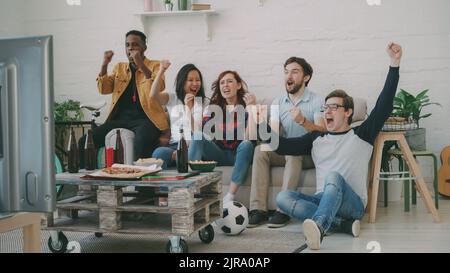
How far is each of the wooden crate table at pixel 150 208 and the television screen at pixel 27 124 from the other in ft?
5.95

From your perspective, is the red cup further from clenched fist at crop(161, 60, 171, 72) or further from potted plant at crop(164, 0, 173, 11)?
potted plant at crop(164, 0, 173, 11)

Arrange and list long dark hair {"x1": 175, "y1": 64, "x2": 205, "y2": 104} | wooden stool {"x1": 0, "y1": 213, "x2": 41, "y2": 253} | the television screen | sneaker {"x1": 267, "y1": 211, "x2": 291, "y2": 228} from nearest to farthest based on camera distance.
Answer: the television screen < wooden stool {"x1": 0, "y1": 213, "x2": 41, "y2": 253} < sneaker {"x1": 267, "y1": 211, "x2": 291, "y2": 228} < long dark hair {"x1": 175, "y1": 64, "x2": 205, "y2": 104}

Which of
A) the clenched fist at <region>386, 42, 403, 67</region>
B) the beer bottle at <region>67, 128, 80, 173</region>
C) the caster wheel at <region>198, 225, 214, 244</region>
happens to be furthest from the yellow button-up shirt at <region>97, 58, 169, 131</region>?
the clenched fist at <region>386, 42, 403, 67</region>

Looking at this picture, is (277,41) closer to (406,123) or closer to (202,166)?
(406,123)

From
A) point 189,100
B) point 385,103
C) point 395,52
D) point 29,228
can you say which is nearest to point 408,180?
point 385,103

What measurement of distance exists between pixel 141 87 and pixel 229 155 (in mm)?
1014

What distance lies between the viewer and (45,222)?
325cm

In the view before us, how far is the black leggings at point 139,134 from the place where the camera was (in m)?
4.62

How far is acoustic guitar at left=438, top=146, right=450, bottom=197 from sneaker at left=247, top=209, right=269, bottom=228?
64.6 inches

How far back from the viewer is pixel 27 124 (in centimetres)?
111

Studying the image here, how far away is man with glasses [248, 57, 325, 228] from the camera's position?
4039mm

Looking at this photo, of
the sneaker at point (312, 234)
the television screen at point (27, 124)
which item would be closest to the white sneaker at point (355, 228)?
the sneaker at point (312, 234)

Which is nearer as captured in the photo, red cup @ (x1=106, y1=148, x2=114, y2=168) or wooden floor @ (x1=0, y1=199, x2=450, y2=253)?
wooden floor @ (x1=0, y1=199, x2=450, y2=253)
